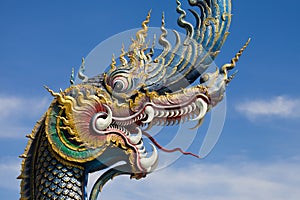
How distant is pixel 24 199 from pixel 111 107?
1.50m

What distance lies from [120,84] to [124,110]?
33 centimetres

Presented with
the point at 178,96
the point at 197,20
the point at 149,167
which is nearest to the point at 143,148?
the point at 149,167

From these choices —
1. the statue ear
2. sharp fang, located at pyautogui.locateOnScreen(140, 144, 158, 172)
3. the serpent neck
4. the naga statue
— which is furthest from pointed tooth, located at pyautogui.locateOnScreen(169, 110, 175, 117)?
the serpent neck

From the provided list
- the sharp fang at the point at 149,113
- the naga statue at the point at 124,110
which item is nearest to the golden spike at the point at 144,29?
the naga statue at the point at 124,110

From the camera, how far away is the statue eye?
7215mm

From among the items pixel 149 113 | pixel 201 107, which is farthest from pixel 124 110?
pixel 201 107

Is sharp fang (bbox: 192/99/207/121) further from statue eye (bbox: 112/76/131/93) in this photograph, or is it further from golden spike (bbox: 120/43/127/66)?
golden spike (bbox: 120/43/127/66)

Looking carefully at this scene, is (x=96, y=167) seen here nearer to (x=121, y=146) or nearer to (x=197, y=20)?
(x=121, y=146)

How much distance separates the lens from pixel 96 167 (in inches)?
277

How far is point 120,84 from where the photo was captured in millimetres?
7215

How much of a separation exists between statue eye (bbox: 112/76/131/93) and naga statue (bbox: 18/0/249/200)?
1 cm

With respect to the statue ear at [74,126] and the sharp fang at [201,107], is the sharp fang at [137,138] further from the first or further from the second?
the sharp fang at [201,107]

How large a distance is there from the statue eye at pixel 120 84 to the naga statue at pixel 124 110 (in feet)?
0.04

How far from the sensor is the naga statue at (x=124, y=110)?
22.7ft
